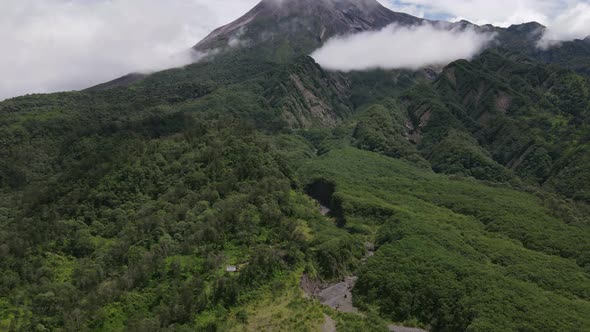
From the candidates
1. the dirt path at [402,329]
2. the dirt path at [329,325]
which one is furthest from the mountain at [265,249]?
the dirt path at [402,329]

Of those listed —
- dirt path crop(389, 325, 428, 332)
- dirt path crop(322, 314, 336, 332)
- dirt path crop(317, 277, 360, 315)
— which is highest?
dirt path crop(322, 314, 336, 332)

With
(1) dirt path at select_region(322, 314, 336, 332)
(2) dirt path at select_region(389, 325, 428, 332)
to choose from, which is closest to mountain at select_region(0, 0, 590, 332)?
(1) dirt path at select_region(322, 314, 336, 332)

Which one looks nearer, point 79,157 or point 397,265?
point 397,265

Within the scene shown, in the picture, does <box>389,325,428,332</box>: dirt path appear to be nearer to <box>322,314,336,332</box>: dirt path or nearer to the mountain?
the mountain

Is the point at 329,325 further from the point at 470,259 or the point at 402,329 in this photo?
the point at 470,259

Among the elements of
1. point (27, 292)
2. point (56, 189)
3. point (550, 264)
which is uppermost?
point (56, 189)

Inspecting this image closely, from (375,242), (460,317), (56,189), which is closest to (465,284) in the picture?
(460,317)

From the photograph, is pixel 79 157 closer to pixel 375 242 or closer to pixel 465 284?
pixel 375 242

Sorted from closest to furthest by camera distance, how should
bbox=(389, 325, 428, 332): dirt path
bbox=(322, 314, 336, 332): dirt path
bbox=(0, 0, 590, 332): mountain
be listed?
bbox=(322, 314, 336, 332): dirt path, bbox=(0, 0, 590, 332): mountain, bbox=(389, 325, 428, 332): dirt path

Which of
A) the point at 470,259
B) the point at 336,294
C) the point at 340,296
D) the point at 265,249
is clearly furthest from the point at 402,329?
the point at 265,249

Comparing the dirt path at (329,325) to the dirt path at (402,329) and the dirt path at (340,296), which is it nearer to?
the dirt path at (340,296)

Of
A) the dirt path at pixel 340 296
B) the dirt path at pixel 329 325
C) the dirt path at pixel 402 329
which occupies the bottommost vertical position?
the dirt path at pixel 402 329
